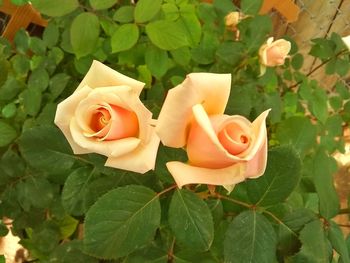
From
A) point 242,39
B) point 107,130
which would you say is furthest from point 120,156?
point 242,39

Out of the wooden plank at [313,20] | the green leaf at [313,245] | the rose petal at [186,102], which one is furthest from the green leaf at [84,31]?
the wooden plank at [313,20]

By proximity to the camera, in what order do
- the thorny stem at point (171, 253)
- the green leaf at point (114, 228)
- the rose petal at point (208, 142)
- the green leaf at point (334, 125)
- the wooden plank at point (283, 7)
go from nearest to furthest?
the rose petal at point (208, 142)
the green leaf at point (114, 228)
the thorny stem at point (171, 253)
the green leaf at point (334, 125)
the wooden plank at point (283, 7)

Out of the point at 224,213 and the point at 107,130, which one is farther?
the point at 224,213

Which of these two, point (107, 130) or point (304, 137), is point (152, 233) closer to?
point (107, 130)

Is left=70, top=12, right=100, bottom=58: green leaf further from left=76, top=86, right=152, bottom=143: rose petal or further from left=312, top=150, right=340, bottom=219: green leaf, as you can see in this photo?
left=312, top=150, right=340, bottom=219: green leaf

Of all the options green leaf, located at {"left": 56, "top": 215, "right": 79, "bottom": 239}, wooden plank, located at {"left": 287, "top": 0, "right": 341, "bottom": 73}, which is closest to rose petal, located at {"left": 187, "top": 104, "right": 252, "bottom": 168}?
green leaf, located at {"left": 56, "top": 215, "right": 79, "bottom": 239}

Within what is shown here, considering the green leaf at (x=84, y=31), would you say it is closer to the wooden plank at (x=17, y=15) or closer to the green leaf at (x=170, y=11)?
the green leaf at (x=170, y=11)
